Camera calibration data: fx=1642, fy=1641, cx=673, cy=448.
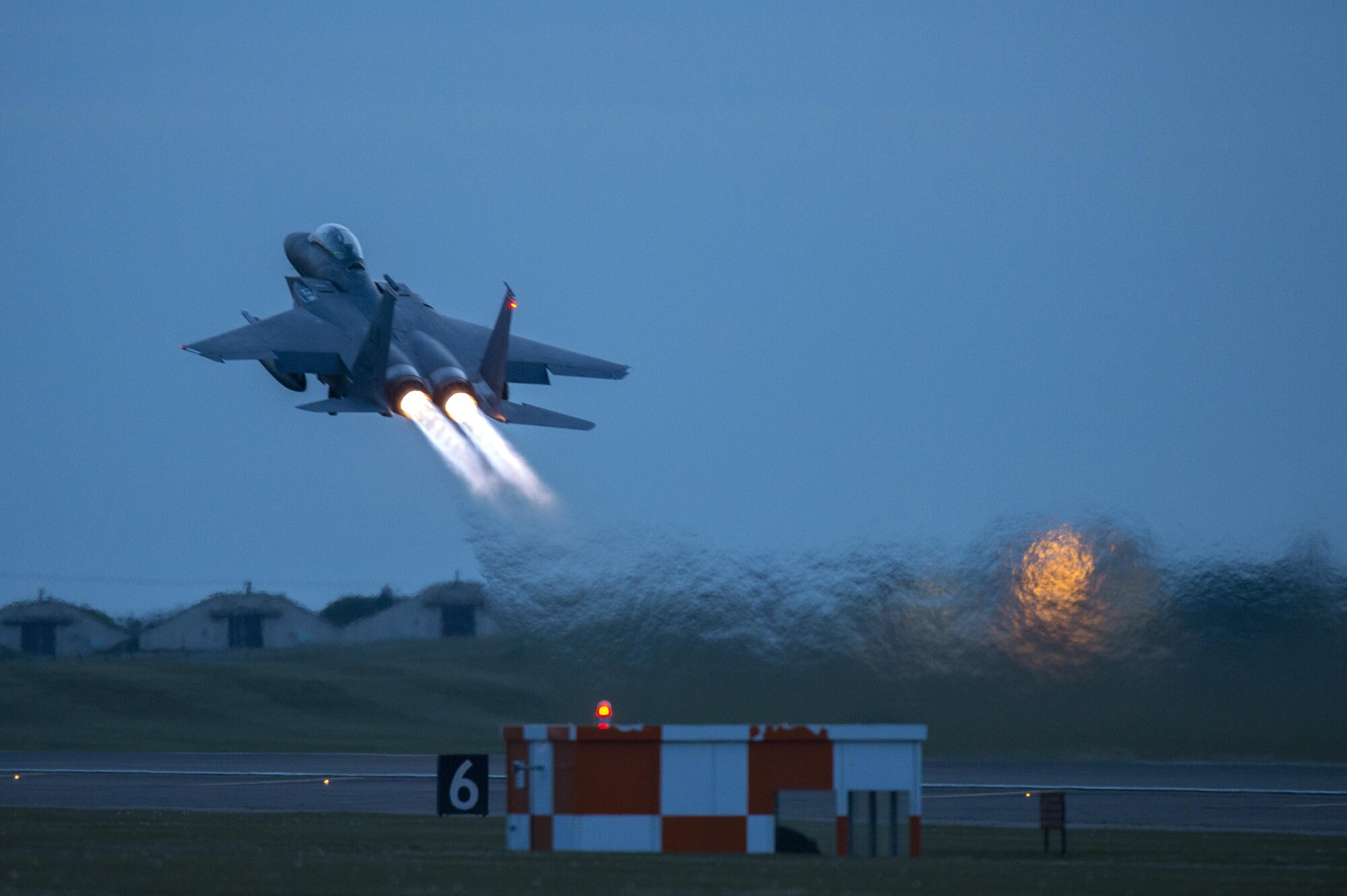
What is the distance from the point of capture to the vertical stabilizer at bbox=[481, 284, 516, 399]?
38906mm

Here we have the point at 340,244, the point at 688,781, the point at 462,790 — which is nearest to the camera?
the point at 688,781

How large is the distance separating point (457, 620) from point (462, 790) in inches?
921

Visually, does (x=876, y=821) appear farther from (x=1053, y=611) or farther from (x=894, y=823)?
(x=1053, y=611)

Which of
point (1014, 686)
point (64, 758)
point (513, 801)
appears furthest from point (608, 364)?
point (513, 801)

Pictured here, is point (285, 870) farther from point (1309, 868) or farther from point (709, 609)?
point (709, 609)

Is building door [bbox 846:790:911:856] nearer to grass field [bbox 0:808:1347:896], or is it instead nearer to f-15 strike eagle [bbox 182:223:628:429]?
grass field [bbox 0:808:1347:896]

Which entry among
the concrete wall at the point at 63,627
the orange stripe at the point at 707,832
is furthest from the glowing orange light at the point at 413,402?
the concrete wall at the point at 63,627

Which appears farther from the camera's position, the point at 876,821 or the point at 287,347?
the point at 287,347

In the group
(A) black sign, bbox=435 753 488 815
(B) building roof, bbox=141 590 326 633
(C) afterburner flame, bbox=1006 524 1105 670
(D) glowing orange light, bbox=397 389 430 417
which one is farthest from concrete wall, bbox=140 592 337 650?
(A) black sign, bbox=435 753 488 815

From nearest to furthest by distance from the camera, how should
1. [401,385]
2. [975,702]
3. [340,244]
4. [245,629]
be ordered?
[975,702] < [401,385] < [340,244] < [245,629]

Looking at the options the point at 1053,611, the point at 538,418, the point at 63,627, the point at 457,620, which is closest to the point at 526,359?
the point at 538,418

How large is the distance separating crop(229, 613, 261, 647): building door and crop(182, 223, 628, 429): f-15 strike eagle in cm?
1911

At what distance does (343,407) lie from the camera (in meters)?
39.0

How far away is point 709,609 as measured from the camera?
118 ft
